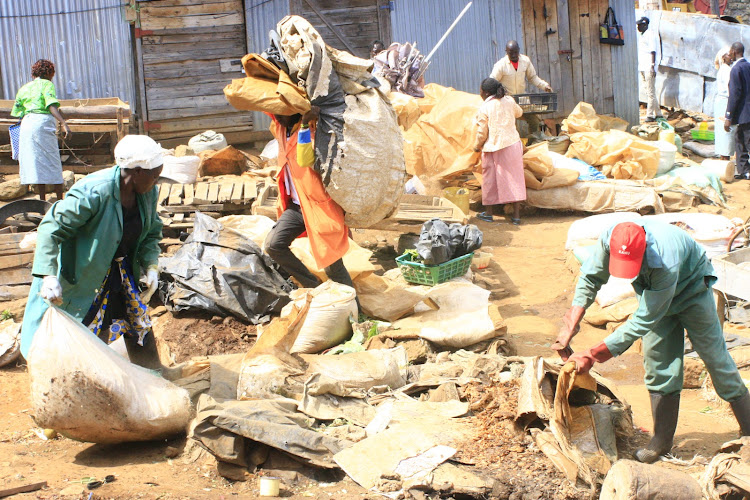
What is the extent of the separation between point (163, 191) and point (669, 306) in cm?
577

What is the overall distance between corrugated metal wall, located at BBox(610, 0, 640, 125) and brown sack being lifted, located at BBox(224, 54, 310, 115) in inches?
381

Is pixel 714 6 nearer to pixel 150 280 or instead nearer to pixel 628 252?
pixel 628 252

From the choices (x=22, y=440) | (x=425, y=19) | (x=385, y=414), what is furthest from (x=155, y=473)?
(x=425, y=19)

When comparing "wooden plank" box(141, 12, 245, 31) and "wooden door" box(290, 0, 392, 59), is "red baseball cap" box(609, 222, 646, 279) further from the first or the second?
"wooden plank" box(141, 12, 245, 31)

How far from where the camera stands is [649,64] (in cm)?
1549

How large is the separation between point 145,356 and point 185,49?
7943 mm

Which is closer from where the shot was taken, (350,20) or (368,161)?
(368,161)

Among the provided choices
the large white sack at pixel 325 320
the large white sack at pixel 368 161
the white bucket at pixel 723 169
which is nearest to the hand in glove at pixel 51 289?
the large white sack at pixel 325 320

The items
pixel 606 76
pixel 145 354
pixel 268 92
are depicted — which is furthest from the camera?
pixel 606 76

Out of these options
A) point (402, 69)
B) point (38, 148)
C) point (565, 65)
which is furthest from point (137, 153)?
point (565, 65)

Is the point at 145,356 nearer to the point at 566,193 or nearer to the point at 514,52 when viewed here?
the point at 566,193

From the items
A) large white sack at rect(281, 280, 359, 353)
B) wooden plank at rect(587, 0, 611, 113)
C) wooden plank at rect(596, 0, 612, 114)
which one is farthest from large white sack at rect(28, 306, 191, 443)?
wooden plank at rect(596, 0, 612, 114)

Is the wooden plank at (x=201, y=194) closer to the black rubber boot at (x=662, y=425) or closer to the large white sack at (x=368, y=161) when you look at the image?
the large white sack at (x=368, y=161)

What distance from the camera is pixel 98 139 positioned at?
9.76 meters
